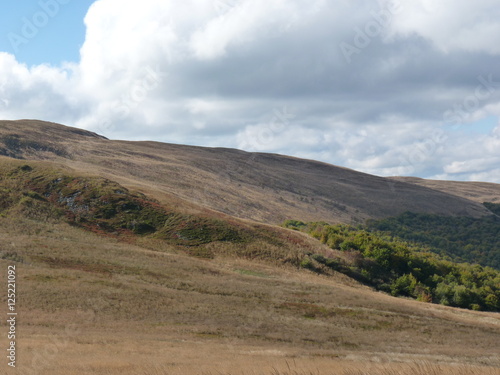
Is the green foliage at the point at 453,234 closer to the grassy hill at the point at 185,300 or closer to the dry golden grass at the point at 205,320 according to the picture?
the grassy hill at the point at 185,300

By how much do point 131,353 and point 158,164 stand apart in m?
97.9

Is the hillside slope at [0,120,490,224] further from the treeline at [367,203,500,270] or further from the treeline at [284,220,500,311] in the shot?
the treeline at [284,220,500,311]

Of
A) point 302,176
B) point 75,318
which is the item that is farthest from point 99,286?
point 302,176

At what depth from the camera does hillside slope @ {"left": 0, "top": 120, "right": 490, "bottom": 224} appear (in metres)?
94.2

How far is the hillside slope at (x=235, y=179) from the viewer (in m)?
94.2

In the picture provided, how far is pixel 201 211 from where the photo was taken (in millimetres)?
62156

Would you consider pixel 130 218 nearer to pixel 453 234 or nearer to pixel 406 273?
pixel 406 273

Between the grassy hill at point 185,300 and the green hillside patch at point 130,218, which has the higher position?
the green hillside patch at point 130,218

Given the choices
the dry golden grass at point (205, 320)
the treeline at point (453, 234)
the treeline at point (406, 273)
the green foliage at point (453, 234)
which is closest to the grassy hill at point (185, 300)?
the dry golden grass at point (205, 320)

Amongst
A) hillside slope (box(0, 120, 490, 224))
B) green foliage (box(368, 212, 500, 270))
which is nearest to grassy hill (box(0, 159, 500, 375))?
hillside slope (box(0, 120, 490, 224))

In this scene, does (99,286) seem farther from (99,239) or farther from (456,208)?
(456,208)

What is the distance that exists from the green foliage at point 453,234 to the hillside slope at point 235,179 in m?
6.05

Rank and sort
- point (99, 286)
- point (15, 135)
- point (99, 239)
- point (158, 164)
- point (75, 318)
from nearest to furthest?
point (75, 318)
point (99, 286)
point (99, 239)
point (15, 135)
point (158, 164)

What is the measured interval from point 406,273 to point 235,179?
76.5 m
